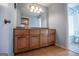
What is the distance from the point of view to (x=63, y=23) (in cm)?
210

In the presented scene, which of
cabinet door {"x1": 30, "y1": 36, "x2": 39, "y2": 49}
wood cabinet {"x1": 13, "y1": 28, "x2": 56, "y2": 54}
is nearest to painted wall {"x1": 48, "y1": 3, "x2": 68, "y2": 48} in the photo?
wood cabinet {"x1": 13, "y1": 28, "x2": 56, "y2": 54}

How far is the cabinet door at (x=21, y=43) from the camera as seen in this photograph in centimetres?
241

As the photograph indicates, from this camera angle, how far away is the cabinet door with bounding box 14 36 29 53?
2410 mm

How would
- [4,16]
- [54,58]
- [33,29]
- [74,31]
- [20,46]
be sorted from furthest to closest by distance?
1. [33,29]
2. [20,46]
3. [4,16]
4. [74,31]
5. [54,58]

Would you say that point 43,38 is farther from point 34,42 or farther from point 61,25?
point 61,25

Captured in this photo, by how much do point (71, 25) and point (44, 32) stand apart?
81cm

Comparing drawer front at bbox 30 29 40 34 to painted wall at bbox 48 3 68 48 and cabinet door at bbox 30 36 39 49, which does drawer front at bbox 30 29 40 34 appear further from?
painted wall at bbox 48 3 68 48

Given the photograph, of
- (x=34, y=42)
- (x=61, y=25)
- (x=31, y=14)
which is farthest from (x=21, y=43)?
(x=61, y=25)

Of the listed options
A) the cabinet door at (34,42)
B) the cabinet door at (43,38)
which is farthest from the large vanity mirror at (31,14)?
the cabinet door at (34,42)

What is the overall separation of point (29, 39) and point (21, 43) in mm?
237

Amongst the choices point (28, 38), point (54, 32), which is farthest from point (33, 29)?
point (54, 32)

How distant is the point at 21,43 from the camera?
2.49 m

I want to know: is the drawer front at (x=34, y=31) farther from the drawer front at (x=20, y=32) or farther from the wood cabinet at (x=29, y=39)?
the drawer front at (x=20, y=32)

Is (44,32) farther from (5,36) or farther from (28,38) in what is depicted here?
(5,36)
